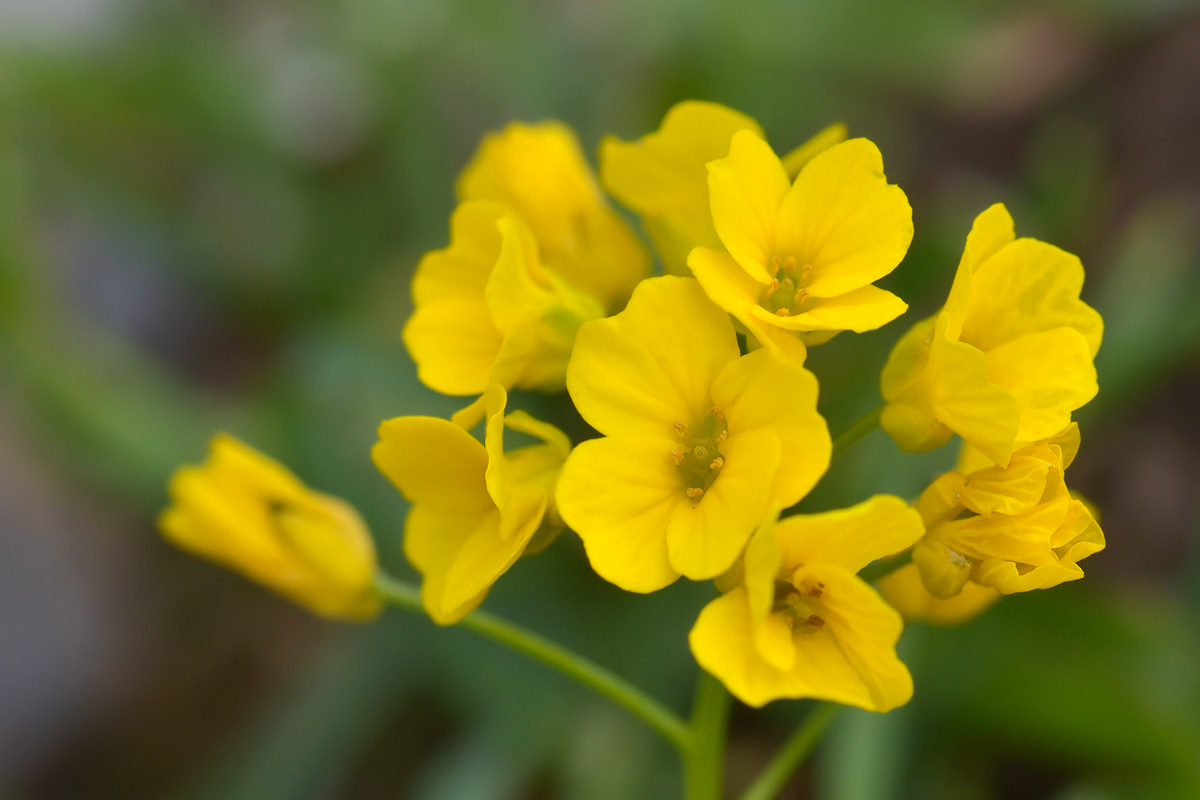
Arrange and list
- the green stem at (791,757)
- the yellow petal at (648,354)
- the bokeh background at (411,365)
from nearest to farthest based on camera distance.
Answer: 1. the yellow petal at (648,354)
2. the green stem at (791,757)
3. the bokeh background at (411,365)

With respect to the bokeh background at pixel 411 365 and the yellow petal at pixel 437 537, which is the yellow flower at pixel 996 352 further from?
the bokeh background at pixel 411 365

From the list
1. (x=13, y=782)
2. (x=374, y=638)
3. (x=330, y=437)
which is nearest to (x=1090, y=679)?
(x=374, y=638)

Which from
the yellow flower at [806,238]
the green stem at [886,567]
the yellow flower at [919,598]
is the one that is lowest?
the yellow flower at [919,598]

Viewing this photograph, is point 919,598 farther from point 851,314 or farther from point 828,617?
point 851,314

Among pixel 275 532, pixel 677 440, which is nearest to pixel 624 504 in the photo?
pixel 677 440

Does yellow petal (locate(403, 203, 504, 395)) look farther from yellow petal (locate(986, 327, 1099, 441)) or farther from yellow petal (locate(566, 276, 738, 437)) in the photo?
yellow petal (locate(986, 327, 1099, 441))

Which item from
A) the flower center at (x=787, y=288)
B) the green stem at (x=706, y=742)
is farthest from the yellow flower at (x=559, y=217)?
the green stem at (x=706, y=742)
